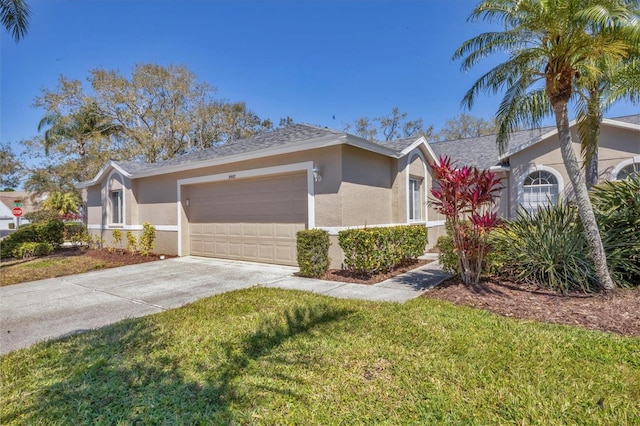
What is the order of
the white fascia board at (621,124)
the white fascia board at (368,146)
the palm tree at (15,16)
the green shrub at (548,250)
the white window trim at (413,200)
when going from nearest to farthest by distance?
the green shrub at (548,250) → the white fascia board at (368,146) → the palm tree at (15,16) → the white fascia board at (621,124) → the white window trim at (413,200)

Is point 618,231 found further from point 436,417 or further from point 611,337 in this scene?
point 436,417

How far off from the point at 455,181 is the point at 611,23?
10.5ft

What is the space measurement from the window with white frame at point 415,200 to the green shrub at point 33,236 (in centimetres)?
1511

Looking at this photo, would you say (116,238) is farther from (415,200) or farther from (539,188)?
(539,188)

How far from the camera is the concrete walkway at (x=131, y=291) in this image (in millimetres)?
5004

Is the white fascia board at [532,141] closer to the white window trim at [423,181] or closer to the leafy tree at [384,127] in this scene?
the white window trim at [423,181]

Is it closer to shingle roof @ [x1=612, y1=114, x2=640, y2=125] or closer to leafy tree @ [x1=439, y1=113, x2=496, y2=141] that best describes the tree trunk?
shingle roof @ [x1=612, y1=114, x2=640, y2=125]

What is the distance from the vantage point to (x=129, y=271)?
9414 mm

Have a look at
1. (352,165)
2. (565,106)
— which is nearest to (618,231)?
(565,106)

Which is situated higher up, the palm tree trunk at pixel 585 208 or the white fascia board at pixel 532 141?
the white fascia board at pixel 532 141

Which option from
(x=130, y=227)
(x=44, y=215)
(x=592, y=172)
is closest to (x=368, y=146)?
(x=592, y=172)

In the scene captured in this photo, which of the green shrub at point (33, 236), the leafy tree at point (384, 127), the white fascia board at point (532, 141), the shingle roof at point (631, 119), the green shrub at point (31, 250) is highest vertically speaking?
the leafy tree at point (384, 127)

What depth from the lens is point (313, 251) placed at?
7.93 metres

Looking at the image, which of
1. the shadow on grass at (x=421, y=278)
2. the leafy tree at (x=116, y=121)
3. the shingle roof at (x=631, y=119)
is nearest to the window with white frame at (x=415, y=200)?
the shadow on grass at (x=421, y=278)
